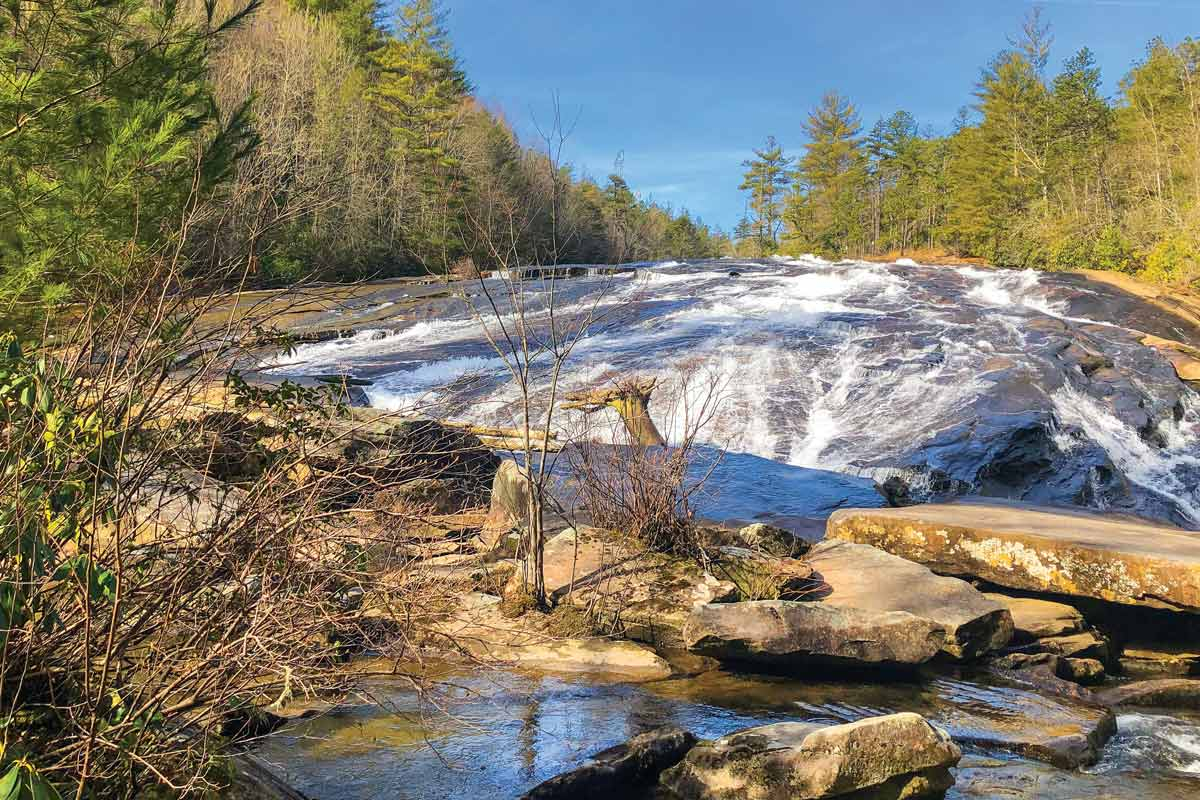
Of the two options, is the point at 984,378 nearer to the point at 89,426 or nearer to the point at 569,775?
the point at 569,775

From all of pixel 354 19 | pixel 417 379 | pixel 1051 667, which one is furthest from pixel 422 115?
pixel 1051 667

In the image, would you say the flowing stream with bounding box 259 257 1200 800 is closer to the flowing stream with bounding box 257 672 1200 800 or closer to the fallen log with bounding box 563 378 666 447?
the flowing stream with bounding box 257 672 1200 800

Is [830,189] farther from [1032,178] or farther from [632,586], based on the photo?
[632,586]

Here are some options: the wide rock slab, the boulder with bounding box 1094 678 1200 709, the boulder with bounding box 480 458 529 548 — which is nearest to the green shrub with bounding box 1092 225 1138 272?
the wide rock slab

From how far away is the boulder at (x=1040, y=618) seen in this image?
6.29 m

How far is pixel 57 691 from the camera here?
103 inches

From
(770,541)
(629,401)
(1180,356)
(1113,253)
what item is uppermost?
(1113,253)

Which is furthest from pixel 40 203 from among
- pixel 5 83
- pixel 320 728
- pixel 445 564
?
pixel 320 728

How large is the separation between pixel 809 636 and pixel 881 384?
9.84 m

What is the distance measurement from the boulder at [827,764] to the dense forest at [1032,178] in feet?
79.7

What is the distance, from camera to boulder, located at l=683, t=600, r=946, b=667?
5473 millimetres

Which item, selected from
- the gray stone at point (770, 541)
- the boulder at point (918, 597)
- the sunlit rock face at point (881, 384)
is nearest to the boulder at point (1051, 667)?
the boulder at point (918, 597)

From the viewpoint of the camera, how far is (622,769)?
3984 mm

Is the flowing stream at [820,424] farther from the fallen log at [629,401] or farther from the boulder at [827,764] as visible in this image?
the fallen log at [629,401]
